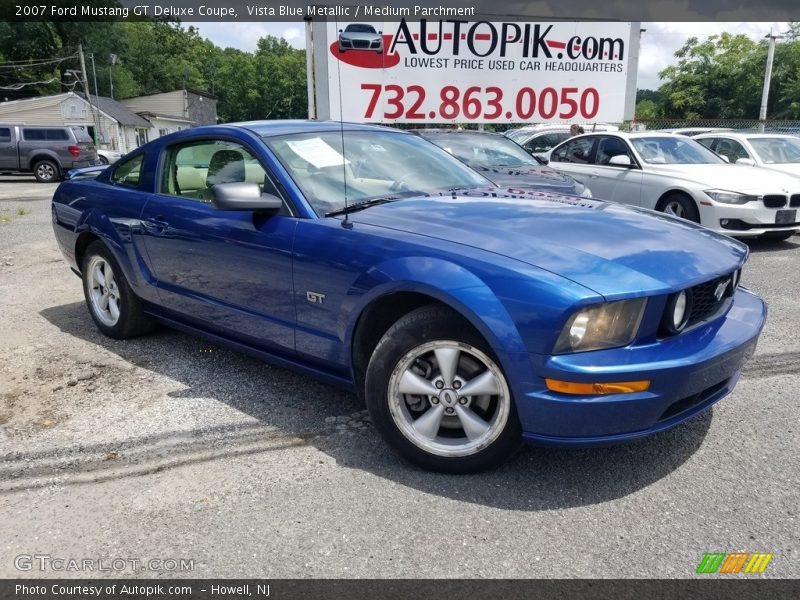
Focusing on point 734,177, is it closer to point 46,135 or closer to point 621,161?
point 621,161

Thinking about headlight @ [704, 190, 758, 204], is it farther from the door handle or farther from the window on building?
the window on building

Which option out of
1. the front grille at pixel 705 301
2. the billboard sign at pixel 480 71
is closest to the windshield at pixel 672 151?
the billboard sign at pixel 480 71

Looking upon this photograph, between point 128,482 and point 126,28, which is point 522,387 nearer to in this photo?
point 128,482

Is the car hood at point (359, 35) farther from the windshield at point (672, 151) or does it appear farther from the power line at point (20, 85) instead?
the power line at point (20, 85)

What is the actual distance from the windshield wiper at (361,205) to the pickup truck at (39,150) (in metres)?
20.2

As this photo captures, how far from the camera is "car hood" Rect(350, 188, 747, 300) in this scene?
256cm

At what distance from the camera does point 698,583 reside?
2.18 m

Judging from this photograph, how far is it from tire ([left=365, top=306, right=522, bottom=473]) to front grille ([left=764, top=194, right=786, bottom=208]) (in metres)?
6.62

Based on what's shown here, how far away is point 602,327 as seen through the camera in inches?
96.8

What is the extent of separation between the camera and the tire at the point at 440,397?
8.74 feet

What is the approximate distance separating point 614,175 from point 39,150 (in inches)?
731

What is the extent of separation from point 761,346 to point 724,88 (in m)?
49.2

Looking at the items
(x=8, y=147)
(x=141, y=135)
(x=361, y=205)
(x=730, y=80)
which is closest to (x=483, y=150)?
(x=361, y=205)

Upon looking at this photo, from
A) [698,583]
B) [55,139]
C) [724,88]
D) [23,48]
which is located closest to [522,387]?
A: [698,583]
